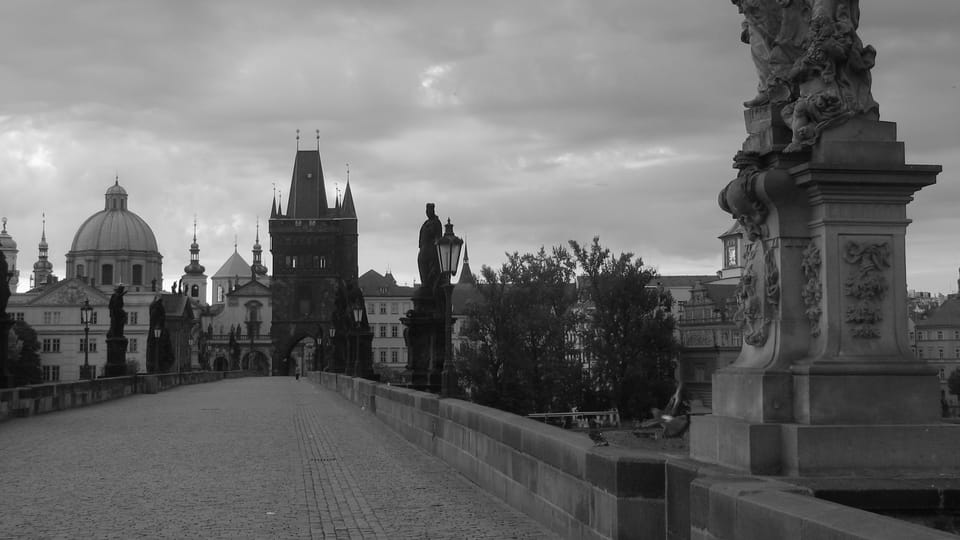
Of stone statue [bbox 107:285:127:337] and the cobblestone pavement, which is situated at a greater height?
stone statue [bbox 107:285:127:337]

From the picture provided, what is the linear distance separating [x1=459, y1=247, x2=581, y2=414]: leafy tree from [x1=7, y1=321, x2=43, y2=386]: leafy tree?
45736mm

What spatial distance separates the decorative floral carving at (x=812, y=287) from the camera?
7168mm

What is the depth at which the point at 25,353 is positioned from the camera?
120m

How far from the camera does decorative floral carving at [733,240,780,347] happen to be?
7.41 metres

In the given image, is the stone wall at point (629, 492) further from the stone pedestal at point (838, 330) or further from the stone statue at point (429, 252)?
the stone statue at point (429, 252)

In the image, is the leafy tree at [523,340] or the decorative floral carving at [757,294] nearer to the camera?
the decorative floral carving at [757,294]

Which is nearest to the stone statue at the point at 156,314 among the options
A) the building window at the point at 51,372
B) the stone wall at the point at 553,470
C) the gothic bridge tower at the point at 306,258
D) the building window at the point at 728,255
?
the stone wall at the point at 553,470

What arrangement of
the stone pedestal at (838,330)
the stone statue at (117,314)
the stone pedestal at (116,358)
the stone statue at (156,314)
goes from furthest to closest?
the stone statue at (156,314), the stone pedestal at (116,358), the stone statue at (117,314), the stone pedestal at (838,330)

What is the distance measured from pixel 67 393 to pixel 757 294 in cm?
2690

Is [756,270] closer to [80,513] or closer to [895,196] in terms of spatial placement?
[895,196]

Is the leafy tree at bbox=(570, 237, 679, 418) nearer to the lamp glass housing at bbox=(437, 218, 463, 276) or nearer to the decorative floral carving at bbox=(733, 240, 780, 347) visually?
the lamp glass housing at bbox=(437, 218, 463, 276)

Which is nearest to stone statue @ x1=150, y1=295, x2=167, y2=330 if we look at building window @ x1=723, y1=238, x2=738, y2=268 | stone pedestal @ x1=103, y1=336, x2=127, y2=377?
stone pedestal @ x1=103, y1=336, x2=127, y2=377

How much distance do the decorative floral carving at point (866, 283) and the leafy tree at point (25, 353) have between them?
10179 centimetres

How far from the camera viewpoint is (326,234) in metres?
158
